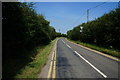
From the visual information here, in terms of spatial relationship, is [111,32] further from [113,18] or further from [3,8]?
[3,8]

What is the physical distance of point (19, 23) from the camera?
28.3 ft

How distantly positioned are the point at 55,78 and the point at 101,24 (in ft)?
69.9

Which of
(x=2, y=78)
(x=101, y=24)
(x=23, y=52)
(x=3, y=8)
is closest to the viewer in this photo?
(x=2, y=78)

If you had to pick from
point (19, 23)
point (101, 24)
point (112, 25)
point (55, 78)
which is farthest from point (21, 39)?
point (101, 24)

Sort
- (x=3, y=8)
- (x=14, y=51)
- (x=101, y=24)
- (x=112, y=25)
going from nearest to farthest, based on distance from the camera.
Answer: (x=3, y=8) < (x=14, y=51) < (x=112, y=25) < (x=101, y=24)

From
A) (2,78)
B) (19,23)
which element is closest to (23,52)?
(19,23)

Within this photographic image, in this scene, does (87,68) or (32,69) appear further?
(87,68)

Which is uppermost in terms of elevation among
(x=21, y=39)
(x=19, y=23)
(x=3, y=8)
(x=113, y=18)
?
(x=113, y=18)

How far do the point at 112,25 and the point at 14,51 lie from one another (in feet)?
54.1

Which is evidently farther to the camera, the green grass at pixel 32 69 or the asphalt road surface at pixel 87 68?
the asphalt road surface at pixel 87 68

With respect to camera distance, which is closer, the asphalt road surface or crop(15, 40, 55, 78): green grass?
crop(15, 40, 55, 78): green grass

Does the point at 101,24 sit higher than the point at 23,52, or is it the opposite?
the point at 101,24

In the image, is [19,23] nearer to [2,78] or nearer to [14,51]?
[14,51]

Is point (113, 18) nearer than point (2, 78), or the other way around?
point (2, 78)
